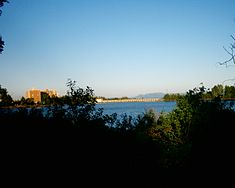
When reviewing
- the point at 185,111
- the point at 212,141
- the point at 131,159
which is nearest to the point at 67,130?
the point at 131,159

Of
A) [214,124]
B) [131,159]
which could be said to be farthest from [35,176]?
[214,124]

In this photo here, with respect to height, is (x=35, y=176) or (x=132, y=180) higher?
(x=35, y=176)

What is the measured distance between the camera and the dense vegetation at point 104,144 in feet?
16.9

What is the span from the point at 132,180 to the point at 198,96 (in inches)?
492

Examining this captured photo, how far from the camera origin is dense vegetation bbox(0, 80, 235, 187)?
515 centimetres

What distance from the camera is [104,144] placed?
19.0 feet

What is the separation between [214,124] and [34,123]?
17.3 feet

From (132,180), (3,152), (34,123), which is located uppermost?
(34,123)

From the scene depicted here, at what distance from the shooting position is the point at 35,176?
14.9ft

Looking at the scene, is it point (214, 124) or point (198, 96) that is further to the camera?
point (198, 96)

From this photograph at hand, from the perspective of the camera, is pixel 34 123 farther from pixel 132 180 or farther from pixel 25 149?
pixel 132 180

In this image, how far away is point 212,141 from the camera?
8.09 metres

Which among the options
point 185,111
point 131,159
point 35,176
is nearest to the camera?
point 35,176

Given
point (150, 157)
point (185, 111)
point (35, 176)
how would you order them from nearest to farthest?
point (35, 176) < point (150, 157) < point (185, 111)
